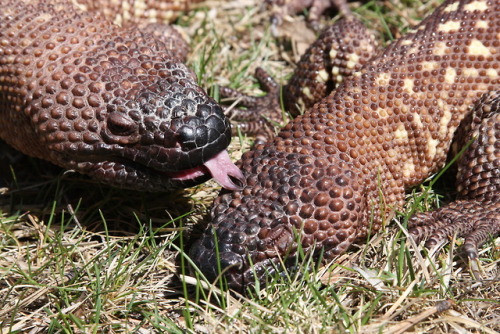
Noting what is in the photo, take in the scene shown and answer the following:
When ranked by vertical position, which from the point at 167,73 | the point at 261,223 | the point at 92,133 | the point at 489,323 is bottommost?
the point at 489,323

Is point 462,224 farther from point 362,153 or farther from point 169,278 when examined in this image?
point 169,278

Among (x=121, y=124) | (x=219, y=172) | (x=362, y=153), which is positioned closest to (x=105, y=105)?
(x=121, y=124)

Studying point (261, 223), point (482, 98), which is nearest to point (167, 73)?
point (261, 223)

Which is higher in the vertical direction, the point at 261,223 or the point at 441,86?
the point at 441,86

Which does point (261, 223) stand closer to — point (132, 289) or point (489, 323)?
point (132, 289)

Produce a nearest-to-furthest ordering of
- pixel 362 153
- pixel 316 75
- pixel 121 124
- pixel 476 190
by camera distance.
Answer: pixel 121 124 → pixel 362 153 → pixel 476 190 → pixel 316 75
